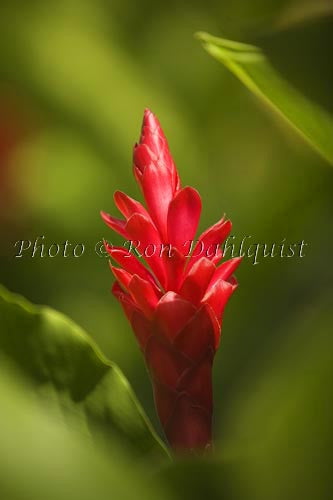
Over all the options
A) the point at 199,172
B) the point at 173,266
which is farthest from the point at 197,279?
the point at 199,172

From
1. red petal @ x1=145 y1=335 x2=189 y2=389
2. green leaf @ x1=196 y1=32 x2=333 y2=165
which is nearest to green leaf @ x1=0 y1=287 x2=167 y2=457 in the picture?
red petal @ x1=145 y1=335 x2=189 y2=389

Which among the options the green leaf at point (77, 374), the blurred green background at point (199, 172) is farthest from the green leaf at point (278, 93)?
the green leaf at point (77, 374)

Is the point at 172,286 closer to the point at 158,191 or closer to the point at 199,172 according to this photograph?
the point at 158,191

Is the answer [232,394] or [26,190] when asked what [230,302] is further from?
[26,190]

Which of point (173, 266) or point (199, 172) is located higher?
point (199, 172)

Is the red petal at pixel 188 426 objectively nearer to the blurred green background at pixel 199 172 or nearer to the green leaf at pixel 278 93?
the blurred green background at pixel 199 172

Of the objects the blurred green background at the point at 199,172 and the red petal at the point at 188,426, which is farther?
the red petal at the point at 188,426
